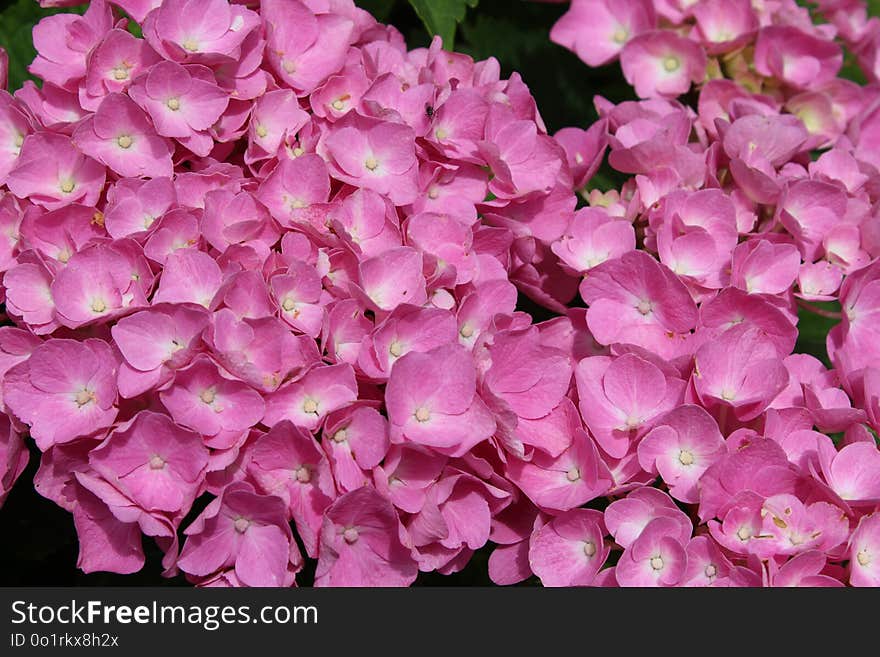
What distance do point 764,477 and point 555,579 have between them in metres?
0.21

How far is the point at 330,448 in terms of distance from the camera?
35.3 inches

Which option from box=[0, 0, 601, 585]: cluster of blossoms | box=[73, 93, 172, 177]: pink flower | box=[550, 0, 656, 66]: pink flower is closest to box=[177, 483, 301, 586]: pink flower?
box=[0, 0, 601, 585]: cluster of blossoms

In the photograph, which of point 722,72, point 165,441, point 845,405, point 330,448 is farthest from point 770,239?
point 165,441

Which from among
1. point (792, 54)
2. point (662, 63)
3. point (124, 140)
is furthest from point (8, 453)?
point (792, 54)

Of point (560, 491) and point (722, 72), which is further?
point (722, 72)

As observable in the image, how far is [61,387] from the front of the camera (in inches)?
35.8

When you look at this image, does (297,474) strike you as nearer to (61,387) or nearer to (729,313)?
(61,387)

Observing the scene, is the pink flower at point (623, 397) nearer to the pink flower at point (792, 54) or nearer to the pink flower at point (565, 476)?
Result: the pink flower at point (565, 476)

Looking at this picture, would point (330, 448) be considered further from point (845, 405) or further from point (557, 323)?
point (845, 405)

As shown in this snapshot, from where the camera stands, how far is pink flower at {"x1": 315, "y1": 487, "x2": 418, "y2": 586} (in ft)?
2.89

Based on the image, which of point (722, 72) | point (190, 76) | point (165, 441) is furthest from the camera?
point (722, 72)

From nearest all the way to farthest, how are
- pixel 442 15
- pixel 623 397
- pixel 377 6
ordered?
pixel 623 397 → pixel 442 15 → pixel 377 6

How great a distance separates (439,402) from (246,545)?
0.21 m

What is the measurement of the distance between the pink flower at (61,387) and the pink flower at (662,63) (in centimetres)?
85
